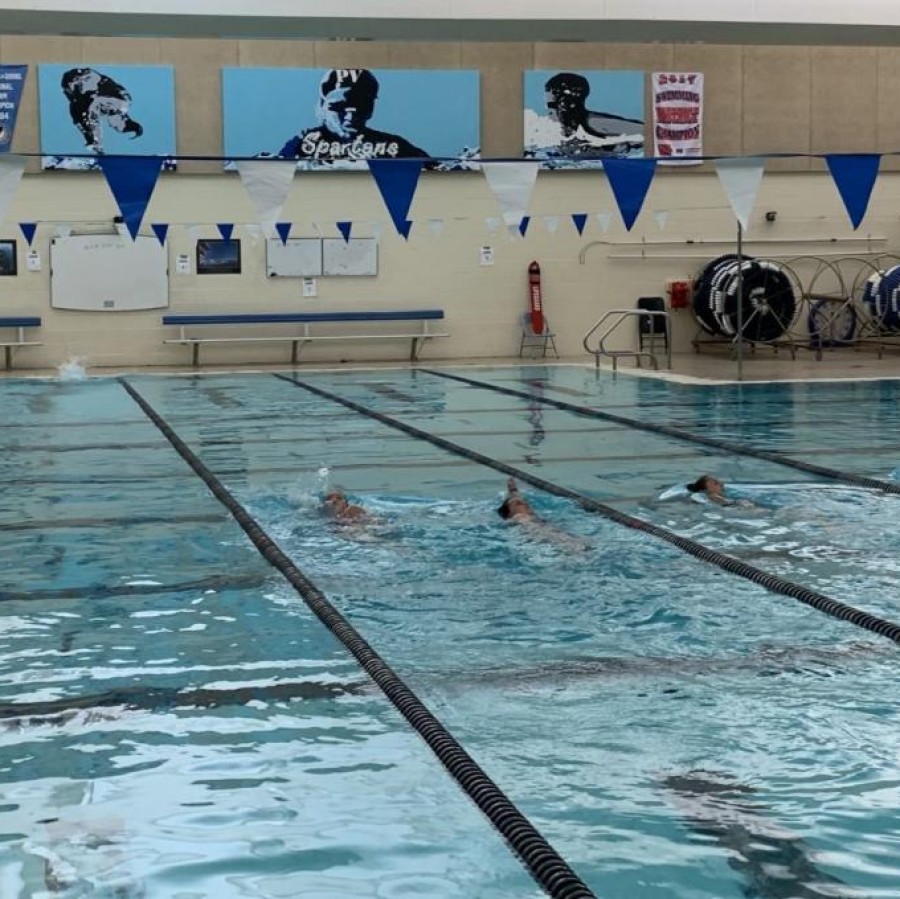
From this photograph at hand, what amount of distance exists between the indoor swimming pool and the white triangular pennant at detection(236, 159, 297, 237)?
→ 2.48m

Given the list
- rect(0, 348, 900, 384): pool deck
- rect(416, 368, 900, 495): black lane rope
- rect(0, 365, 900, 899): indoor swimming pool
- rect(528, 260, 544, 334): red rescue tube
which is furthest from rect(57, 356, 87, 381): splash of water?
rect(0, 365, 900, 899): indoor swimming pool

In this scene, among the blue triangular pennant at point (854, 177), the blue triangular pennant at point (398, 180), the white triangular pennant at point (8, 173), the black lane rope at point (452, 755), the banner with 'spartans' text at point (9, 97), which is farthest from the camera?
the banner with 'spartans' text at point (9, 97)

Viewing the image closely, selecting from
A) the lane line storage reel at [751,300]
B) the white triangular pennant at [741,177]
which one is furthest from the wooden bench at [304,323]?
the white triangular pennant at [741,177]

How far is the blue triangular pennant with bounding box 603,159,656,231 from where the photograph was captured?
1196 cm

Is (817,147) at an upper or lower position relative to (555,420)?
upper

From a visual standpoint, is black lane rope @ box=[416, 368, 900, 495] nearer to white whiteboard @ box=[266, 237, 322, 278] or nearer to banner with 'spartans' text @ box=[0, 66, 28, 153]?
white whiteboard @ box=[266, 237, 322, 278]

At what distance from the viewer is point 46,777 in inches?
156

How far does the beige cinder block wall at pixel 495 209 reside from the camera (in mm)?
20047

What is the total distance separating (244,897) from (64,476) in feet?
22.2

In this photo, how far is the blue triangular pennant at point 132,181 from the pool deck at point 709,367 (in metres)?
7.20

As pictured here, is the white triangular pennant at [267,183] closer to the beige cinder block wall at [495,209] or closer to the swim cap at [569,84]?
the beige cinder block wall at [495,209]

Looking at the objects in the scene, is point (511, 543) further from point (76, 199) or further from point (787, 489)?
point (76, 199)

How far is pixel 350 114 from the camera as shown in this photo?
2030 cm

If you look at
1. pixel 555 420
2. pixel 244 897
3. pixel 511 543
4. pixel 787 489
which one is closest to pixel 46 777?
pixel 244 897
